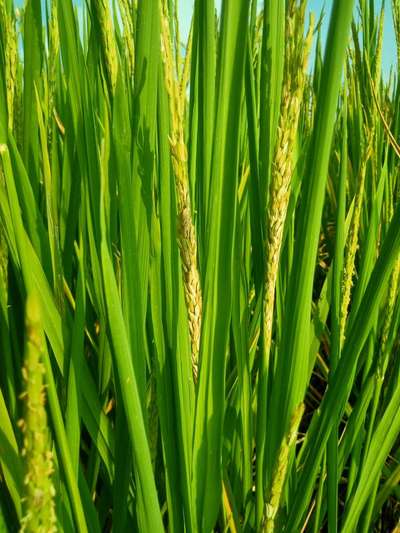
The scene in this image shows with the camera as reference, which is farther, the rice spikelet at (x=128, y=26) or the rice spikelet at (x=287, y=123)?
the rice spikelet at (x=128, y=26)

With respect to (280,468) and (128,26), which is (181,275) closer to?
(280,468)

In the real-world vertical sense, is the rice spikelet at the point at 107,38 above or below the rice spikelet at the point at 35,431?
above

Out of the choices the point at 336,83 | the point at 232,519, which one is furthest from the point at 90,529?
the point at 336,83

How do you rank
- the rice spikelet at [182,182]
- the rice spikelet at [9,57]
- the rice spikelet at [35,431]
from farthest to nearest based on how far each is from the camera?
the rice spikelet at [9,57] → the rice spikelet at [182,182] → the rice spikelet at [35,431]

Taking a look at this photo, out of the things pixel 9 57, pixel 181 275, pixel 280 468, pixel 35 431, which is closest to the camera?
pixel 35 431

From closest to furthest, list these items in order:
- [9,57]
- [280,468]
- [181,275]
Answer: [280,468] → [181,275] → [9,57]

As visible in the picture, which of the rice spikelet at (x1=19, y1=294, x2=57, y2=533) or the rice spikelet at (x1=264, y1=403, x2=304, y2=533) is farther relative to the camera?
the rice spikelet at (x1=264, y1=403, x2=304, y2=533)

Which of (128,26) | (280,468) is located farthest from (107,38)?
(280,468)

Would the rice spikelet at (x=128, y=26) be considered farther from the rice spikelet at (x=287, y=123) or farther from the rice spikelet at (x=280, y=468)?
the rice spikelet at (x=280, y=468)

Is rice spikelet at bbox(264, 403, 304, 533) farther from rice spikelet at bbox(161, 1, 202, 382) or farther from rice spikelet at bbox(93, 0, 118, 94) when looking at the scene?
rice spikelet at bbox(93, 0, 118, 94)

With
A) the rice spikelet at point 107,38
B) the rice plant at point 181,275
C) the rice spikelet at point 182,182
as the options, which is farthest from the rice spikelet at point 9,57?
the rice spikelet at point 182,182

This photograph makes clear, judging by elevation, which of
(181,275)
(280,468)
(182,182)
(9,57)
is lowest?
(280,468)

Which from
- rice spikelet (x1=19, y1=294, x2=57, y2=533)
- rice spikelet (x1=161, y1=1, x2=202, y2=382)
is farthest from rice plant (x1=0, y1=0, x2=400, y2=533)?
rice spikelet (x1=19, y1=294, x2=57, y2=533)
